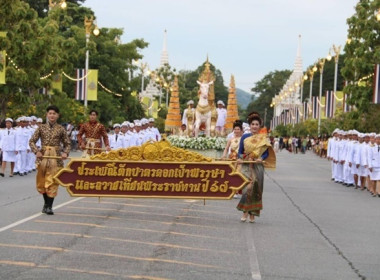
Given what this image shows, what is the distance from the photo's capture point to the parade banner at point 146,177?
15.0m

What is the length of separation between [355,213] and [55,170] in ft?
21.8

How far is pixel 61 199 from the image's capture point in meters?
18.5

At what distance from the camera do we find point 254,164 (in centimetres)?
1504

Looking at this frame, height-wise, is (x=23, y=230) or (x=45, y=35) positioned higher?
(x=45, y=35)

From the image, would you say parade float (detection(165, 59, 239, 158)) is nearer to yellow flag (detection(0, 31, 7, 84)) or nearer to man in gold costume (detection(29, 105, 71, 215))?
yellow flag (detection(0, 31, 7, 84))

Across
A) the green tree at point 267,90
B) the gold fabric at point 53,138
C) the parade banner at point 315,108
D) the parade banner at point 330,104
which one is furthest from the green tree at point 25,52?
the green tree at point 267,90

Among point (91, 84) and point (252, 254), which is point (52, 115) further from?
point (91, 84)

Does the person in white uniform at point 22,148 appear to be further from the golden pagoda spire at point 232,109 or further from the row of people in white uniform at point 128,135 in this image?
the golden pagoda spire at point 232,109

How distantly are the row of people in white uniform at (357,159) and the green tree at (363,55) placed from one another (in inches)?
306

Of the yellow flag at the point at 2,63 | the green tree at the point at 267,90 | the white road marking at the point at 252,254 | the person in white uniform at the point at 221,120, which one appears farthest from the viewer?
the green tree at the point at 267,90

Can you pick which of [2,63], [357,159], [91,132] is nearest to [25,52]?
[2,63]

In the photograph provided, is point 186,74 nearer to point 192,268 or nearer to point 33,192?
point 33,192

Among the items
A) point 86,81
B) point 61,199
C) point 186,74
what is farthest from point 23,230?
point 186,74

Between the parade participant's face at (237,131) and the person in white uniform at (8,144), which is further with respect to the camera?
the person in white uniform at (8,144)
